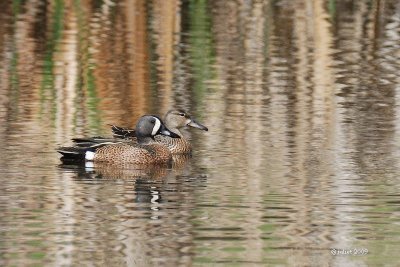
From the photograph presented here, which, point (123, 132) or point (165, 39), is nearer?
point (123, 132)

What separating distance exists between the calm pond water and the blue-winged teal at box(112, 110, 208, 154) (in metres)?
0.16

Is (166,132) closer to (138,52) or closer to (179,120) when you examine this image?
(179,120)

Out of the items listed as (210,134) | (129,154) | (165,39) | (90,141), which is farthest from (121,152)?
(165,39)

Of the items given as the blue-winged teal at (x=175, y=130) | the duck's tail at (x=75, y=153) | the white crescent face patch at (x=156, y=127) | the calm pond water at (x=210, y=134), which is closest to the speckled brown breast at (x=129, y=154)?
the duck's tail at (x=75, y=153)

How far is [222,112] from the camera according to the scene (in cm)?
1511

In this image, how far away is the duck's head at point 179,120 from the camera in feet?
46.4

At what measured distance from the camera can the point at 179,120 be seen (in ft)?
46.9

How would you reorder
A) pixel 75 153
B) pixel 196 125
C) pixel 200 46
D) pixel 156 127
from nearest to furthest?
pixel 75 153
pixel 156 127
pixel 196 125
pixel 200 46

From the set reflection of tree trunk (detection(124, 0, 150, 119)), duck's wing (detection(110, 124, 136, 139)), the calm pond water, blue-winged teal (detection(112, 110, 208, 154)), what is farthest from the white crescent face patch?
reflection of tree trunk (detection(124, 0, 150, 119))

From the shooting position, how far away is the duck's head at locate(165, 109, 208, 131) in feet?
46.4

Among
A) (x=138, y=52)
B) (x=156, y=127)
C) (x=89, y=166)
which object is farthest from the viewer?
(x=138, y=52)

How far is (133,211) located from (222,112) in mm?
4792

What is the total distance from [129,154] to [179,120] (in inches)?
60.3

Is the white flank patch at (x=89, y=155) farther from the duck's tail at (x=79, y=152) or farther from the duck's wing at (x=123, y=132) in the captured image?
the duck's wing at (x=123, y=132)
